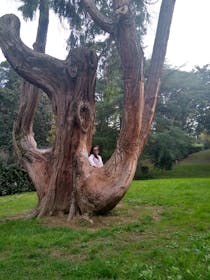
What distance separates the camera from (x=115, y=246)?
540cm

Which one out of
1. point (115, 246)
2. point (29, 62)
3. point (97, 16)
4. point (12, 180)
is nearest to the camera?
point (115, 246)

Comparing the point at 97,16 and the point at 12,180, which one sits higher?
the point at 97,16

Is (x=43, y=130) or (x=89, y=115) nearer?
(x=89, y=115)

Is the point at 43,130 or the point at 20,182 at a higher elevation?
the point at 43,130

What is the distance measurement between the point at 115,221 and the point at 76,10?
5.11 m

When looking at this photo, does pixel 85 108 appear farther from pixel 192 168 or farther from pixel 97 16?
pixel 192 168

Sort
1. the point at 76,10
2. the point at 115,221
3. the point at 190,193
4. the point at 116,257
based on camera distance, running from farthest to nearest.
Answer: the point at 190,193 < the point at 76,10 < the point at 115,221 < the point at 116,257

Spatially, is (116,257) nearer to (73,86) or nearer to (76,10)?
(73,86)

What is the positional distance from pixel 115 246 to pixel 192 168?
26.6 m

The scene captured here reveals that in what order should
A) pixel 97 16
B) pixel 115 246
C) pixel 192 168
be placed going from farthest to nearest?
pixel 192 168, pixel 97 16, pixel 115 246

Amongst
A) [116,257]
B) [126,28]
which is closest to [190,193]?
[126,28]

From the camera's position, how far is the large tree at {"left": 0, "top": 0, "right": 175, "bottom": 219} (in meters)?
7.46

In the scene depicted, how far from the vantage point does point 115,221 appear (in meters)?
7.27

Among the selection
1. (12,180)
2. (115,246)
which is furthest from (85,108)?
(12,180)
